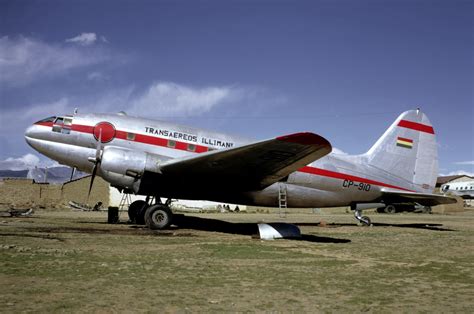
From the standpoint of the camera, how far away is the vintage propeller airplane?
14.0 m

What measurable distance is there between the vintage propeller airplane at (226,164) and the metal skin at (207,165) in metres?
0.04

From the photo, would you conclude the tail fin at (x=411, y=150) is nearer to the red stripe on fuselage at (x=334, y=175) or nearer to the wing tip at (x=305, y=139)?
the red stripe on fuselage at (x=334, y=175)

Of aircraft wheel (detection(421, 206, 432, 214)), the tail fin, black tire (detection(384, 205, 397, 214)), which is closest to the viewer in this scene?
the tail fin

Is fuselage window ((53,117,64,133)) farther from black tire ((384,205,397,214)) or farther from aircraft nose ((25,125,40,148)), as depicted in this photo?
black tire ((384,205,397,214))

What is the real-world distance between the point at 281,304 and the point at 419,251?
7.12m

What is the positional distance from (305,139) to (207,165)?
4.01 meters

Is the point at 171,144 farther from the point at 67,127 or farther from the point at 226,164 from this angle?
the point at 67,127

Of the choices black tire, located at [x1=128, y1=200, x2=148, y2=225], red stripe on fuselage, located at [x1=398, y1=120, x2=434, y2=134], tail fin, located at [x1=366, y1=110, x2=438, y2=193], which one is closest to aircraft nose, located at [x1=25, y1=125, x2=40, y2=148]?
black tire, located at [x1=128, y1=200, x2=148, y2=225]

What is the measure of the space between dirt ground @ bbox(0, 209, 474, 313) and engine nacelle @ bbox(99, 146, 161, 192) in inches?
125

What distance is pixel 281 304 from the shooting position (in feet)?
17.3

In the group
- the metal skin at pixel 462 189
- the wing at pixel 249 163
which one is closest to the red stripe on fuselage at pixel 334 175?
the wing at pixel 249 163

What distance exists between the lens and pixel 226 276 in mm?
7055

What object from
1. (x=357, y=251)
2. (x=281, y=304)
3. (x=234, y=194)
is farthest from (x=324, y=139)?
(x=281, y=304)

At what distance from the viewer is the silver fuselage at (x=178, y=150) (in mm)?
16016
